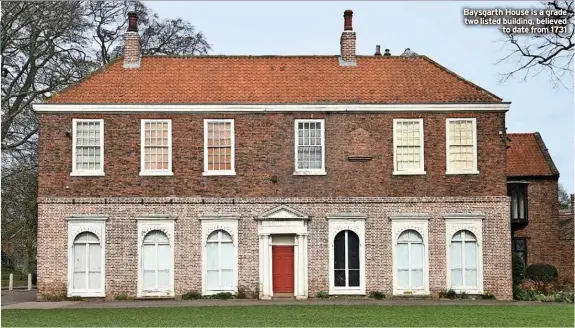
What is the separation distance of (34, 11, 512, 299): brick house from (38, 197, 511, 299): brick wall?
0.05 m

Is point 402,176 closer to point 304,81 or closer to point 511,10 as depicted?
point 304,81

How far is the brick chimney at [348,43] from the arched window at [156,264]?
10161mm

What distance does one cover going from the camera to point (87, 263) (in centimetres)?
3447

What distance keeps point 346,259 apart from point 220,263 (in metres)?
4.64

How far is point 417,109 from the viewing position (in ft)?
115

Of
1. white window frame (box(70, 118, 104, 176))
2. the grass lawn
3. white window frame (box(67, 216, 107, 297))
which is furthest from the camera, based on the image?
white window frame (box(70, 118, 104, 176))

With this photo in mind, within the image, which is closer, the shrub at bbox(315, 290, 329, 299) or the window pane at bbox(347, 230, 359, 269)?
the shrub at bbox(315, 290, 329, 299)

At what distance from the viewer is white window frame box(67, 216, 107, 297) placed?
3431 cm

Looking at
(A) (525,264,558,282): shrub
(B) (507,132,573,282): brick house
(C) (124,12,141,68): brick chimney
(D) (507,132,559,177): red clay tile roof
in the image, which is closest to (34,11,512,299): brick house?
(C) (124,12,141,68): brick chimney

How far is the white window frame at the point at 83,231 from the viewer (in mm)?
34312

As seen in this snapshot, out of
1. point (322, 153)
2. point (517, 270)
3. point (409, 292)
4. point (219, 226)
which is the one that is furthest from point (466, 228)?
point (219, 226)

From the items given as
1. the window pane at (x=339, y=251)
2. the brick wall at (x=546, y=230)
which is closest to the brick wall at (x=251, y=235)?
the window pane at (x=339, y=251)

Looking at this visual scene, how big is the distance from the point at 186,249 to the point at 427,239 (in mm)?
8894

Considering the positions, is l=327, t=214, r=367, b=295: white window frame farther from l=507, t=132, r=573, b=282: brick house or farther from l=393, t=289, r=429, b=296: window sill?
l=507, t=132, r=573, b=282: brick house
